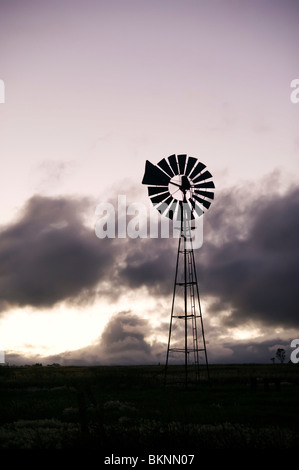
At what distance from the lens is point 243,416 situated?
20.1 metres

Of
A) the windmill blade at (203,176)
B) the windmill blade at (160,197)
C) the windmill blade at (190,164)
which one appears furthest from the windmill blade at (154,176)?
the windmill blade at (203,176)

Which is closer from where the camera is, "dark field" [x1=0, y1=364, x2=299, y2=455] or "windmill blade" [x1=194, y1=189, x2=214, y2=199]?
"dark field" [x1=0, y1=364, x2=299, y2=455]

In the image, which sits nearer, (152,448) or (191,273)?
(152,448)

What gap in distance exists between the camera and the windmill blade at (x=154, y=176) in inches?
1535

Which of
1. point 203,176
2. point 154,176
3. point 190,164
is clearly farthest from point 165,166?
point 203,176

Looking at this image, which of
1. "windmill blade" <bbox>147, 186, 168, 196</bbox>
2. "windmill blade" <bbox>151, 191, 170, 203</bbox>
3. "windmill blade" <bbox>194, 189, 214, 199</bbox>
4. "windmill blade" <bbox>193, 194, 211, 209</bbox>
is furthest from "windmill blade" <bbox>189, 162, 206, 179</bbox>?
"windmill blade" <bbox>151, 191, 170, 203</bbox>

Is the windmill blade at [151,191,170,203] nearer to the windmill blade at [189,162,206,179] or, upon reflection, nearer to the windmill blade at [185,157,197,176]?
the windmill blade at [185,157,197,176]

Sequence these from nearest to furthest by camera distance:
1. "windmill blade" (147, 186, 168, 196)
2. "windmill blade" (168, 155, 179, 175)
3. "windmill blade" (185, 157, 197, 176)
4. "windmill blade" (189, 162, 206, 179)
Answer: "windmill blade" (147, 186, 168, 196) < "windmill blade" (168, 155, 179, 175) < "windmill blade" (185, 157, 197, 176) < "windmill blade" (189, 162, 206, 179)

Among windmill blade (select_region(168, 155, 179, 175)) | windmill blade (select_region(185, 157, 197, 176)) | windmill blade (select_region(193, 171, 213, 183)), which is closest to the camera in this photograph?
windmill blade (select_region(168, 155, 179, 175))

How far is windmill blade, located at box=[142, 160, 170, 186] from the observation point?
39000mm
